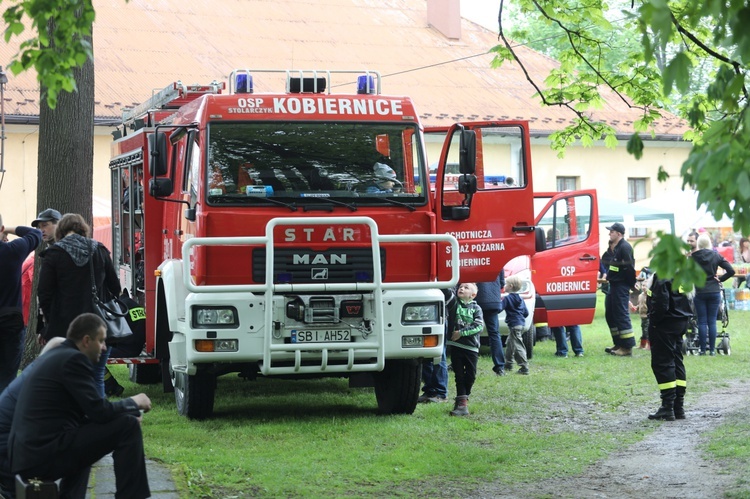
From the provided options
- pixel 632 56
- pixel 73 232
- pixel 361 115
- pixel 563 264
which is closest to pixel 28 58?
pixel 73 232

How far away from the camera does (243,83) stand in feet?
36.0

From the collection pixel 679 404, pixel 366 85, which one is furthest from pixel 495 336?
pixel 366 85

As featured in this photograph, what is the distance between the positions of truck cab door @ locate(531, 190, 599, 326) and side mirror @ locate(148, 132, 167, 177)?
7738 mm

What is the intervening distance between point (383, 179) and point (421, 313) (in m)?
1.28

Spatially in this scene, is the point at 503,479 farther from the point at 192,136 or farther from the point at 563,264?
the point at 563,264

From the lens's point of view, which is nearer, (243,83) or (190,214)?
(190,214)

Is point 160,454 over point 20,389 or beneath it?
beneath

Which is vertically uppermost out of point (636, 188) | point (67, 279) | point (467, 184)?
point (636, 188)

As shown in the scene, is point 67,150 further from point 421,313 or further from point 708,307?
point 708,307

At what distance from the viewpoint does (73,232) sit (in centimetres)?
935

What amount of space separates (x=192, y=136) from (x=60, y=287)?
2098 millimetres

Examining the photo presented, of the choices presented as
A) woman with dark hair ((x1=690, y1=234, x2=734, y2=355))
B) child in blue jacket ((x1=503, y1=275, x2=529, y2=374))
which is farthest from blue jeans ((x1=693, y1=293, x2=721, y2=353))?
child in blue jacket ((x1=503, y1=275, x2=529, y2=374))

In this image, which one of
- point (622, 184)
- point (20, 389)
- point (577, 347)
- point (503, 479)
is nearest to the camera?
point (20, 389)

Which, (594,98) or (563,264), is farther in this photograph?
(563,264)
